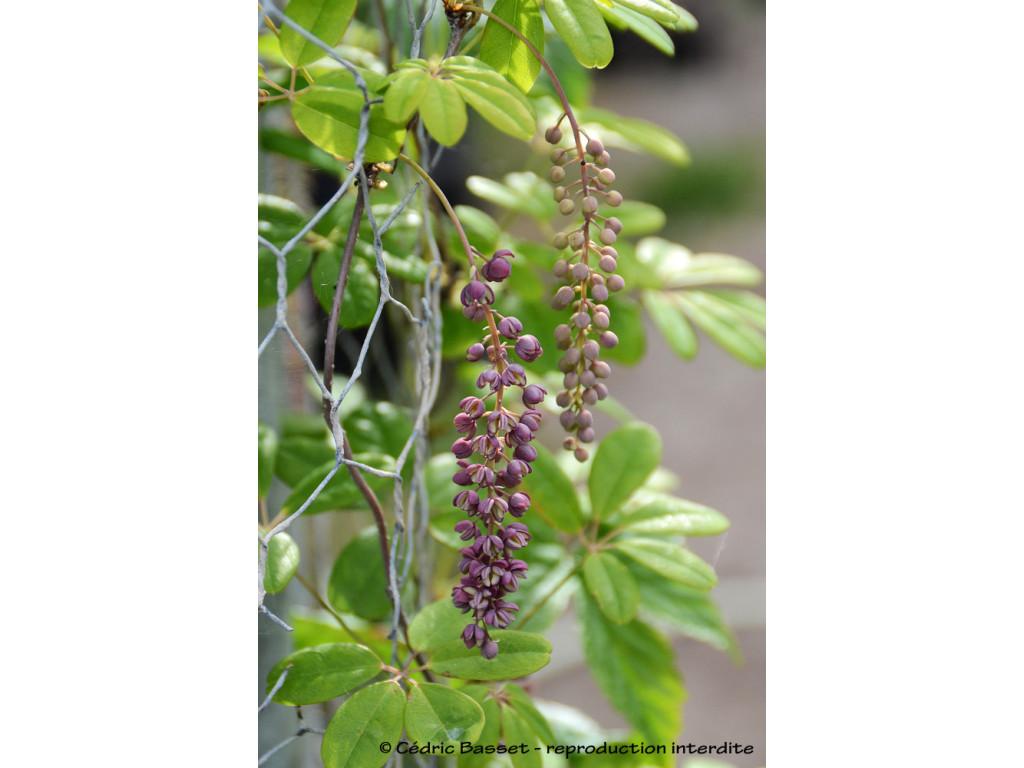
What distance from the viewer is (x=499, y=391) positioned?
51cm

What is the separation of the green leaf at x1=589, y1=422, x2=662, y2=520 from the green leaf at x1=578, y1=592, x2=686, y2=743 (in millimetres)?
95

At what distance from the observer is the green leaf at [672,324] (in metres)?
0.81

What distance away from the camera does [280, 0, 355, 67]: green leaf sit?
21.0 inches

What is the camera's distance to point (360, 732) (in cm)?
55

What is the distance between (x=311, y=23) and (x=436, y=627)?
0.45 m

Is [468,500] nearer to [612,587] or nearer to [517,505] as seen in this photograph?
[517,505]

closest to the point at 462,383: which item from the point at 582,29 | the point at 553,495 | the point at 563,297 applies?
the point at 553,495

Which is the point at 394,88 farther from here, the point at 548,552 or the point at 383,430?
the point at 548,552

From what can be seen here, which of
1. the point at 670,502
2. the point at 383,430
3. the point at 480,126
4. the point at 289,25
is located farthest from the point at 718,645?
the point at 289,25

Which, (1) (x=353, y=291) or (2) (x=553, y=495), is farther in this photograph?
(2) (x=553, y=495)

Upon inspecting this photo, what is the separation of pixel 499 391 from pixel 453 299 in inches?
11.6

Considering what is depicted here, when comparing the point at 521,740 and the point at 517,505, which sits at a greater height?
the point at 517,505

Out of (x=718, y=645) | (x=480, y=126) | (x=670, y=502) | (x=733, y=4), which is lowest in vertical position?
(x=718, y=645)

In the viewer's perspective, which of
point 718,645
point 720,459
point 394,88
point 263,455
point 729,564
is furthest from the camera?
point 720,459
